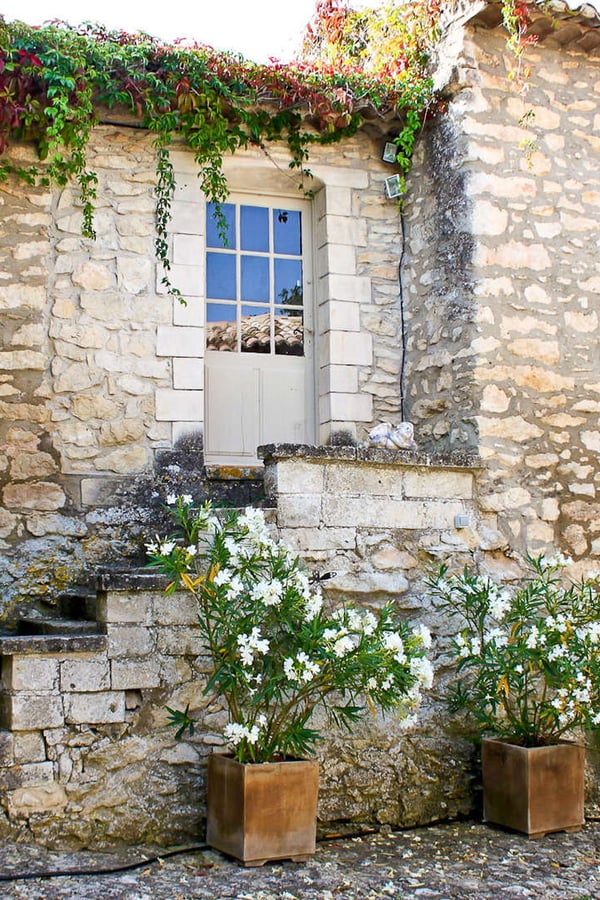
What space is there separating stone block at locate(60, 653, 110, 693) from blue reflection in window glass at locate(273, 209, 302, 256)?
2.82 m

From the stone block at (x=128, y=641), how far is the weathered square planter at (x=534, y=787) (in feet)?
5.11

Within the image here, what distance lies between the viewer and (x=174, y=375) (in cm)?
520

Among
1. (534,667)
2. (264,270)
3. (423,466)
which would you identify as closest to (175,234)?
(264,270)

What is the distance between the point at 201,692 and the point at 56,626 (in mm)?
715

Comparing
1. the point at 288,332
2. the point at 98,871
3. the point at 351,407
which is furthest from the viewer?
the point at 288,332

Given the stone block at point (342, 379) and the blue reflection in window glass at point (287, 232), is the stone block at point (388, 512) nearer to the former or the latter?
the stone block at point (342, 379)

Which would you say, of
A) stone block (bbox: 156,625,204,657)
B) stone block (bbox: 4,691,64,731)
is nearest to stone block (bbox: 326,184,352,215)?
stone block (bbox: 156,625,204,657)

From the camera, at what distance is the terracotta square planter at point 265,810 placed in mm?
3562

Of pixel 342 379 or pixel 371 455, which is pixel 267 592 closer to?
pixel 371 455

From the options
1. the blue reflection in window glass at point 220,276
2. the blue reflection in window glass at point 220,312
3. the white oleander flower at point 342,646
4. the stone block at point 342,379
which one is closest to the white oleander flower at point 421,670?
the white oleander flower at point 342,646

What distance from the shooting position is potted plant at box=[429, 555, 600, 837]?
409cm

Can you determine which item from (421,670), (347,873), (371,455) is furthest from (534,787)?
(371,455)

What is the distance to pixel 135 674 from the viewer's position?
153 inches

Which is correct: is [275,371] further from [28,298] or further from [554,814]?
[554,814]
